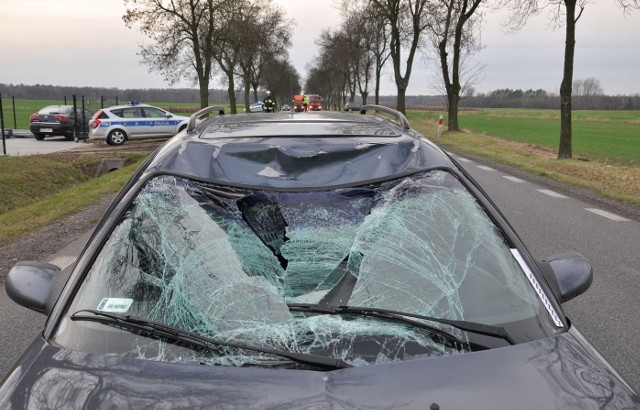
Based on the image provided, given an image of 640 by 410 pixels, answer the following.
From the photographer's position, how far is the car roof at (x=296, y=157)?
2.27 m

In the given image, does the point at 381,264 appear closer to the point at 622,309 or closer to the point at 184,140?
the point at 184,140

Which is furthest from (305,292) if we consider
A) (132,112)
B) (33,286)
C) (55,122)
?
(55,122)

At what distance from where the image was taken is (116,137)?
928 inches

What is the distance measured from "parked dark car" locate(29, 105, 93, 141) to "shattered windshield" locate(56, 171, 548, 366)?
25.7 metres

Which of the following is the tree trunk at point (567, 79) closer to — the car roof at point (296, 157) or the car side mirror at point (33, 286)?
the car roof at point (296, 157)

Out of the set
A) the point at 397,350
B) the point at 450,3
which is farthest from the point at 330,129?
the point at 450,3

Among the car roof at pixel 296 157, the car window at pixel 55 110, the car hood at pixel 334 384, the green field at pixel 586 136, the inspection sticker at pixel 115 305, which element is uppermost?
the car window at pixel 55 110

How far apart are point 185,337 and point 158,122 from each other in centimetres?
2401

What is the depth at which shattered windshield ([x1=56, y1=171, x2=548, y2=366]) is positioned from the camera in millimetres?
1758

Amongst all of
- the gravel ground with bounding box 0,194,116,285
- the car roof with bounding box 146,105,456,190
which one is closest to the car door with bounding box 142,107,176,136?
the gravel ground with bounding box 0,194,116,285

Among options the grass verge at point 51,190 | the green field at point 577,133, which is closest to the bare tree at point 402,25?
the green field at point 577,133

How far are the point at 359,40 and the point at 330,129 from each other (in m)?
52.3

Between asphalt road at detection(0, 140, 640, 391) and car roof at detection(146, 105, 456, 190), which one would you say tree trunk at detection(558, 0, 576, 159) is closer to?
asphalt road at detection(0, 140, 640, 391)

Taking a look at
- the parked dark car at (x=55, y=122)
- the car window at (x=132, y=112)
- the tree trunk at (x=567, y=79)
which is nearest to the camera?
the tree trunk at (x=567, y=79)
